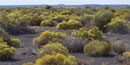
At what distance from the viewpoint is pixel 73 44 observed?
56.3 feet

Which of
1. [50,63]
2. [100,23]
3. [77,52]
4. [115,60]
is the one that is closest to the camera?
[50,63]

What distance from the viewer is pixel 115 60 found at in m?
14.2

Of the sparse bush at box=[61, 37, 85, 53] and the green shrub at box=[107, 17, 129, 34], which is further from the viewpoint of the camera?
the green shrub at box=[107, 17, 129, 34]

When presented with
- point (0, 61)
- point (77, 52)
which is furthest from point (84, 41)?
point (0, 61)

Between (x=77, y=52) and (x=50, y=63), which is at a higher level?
(x=50, y=63)

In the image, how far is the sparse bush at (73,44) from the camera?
1716 cm

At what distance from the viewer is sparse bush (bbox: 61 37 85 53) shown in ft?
56.3

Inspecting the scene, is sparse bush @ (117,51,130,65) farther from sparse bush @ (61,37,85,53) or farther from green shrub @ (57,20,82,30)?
green shrub @ (57,20,82,30)

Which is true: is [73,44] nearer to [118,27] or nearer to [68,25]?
[118,27]

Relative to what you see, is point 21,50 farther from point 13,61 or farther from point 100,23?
point 100,23

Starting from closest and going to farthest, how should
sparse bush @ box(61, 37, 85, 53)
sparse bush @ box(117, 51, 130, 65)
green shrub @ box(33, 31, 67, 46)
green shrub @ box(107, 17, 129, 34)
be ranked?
sparse bush @ box(117, 51, 130, 65) → sparse bush @ box(61, 37, 85, 53) → green shrub @ box(33, 31, 67, 46) → green shrub @ box(107, 17, 129, 34)

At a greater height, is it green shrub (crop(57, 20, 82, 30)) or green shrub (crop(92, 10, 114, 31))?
green shrub (crop(92, 10, 114, 31))

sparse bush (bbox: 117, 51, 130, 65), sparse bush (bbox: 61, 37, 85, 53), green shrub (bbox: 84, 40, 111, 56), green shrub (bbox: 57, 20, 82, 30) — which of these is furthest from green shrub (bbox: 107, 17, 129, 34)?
sparse bush (bbox: 117, 51, 130, 65)

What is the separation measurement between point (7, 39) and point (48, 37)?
2.41m
